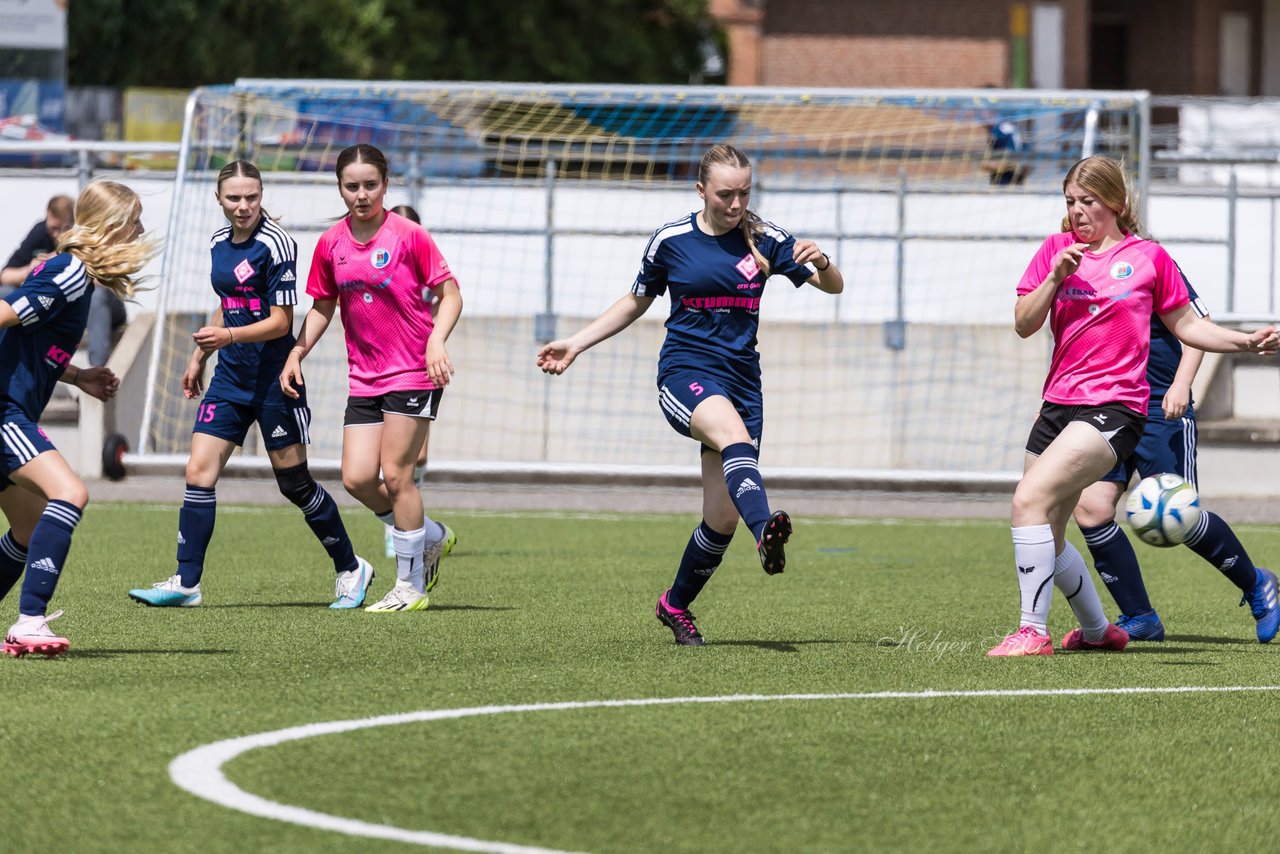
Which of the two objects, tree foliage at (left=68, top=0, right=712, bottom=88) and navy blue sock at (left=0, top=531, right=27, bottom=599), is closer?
navy blue sock at (left=0, top=531, right=27, bottom=599)

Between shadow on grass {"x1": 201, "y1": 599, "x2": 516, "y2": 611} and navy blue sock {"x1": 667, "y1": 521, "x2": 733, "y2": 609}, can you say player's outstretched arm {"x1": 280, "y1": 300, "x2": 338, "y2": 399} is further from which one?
navy blue sock {"x1": 667, "y1": 521, "x2": 733, "y2": 609}

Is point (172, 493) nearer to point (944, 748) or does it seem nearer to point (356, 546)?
point (356, 546)

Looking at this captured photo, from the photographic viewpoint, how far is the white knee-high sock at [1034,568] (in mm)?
7766

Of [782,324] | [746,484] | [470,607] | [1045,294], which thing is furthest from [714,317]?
[782,324]

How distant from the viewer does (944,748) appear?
19.7 ft

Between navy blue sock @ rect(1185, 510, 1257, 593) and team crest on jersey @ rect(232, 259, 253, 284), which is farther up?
team crest on jersey @ rect(232, 259, 253, 284)

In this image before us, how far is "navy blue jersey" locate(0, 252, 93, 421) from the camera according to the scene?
7.34 m

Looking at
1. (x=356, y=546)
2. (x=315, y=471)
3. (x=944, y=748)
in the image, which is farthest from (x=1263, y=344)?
(x=315, y=471)

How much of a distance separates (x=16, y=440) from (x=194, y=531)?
2291 mm

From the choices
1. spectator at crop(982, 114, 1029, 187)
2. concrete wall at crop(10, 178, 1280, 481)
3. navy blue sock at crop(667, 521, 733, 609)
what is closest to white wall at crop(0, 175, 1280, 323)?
concrete wall at crop(10, 178, 1280, 481)

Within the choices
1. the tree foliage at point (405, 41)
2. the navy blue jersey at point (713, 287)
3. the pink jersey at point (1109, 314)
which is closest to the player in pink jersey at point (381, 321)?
the navy blue jersey at point (713, 287)

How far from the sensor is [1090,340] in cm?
777

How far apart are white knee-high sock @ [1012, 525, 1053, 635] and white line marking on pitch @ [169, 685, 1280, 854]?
776mm

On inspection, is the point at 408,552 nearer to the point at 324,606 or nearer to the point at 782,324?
the point at 324,606
